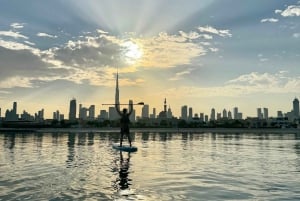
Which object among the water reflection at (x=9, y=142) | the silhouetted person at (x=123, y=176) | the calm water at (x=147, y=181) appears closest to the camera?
the calm water at (x=147, y=181)

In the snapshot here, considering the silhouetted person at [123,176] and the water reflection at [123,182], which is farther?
the silhouetted person at [123,176]

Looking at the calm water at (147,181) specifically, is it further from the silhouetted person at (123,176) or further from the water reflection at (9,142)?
the water reflection at (9,142)

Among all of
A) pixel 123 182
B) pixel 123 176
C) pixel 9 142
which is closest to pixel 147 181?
pixel 123 182

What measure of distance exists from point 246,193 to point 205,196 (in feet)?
5.59

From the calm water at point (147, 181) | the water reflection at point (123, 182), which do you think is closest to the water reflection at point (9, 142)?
the calm water at point (147, 181)

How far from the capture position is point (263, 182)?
15.9m

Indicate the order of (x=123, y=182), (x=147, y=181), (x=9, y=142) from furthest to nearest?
(x=9, y=142), (x=147, y=181), (x=123, y=182)

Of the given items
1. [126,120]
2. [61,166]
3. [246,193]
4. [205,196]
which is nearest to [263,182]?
[246,193]

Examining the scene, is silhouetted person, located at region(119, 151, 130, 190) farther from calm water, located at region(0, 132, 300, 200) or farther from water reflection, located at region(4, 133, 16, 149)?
water reflection, located at region(4, 133, 16, 149)

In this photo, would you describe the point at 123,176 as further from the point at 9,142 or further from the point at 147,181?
the point at 9,142

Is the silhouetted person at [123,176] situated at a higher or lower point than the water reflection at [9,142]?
lower

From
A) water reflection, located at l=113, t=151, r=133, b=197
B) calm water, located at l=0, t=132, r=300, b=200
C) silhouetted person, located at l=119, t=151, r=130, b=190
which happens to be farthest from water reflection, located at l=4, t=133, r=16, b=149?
water reflection, located at l=113, t=151, r=133, b=197

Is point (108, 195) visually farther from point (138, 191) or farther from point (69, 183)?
point (69, 183)

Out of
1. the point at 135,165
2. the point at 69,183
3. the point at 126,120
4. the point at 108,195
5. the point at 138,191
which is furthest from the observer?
the point at 126,120
